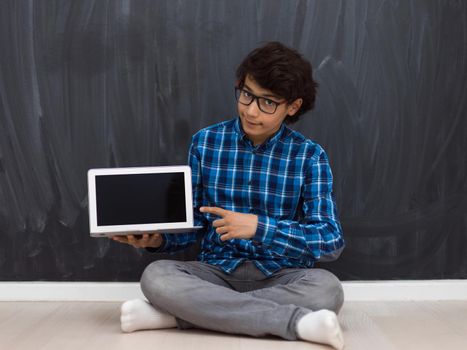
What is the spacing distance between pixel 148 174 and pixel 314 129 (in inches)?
21.3

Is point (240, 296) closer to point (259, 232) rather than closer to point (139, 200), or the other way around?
point (259, 232)

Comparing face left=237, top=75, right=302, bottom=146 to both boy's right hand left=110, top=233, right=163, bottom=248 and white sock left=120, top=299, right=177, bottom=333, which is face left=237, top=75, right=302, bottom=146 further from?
white sock left=120, top=299, right=177, bottom=333

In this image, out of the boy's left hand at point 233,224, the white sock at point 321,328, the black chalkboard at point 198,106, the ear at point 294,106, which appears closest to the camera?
the white sock at point 321,328

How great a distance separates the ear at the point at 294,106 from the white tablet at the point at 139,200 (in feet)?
0.98

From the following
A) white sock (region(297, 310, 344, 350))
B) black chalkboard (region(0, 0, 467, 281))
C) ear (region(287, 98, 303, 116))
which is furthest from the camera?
black chalkboard (region(0, 0, 467, 281))

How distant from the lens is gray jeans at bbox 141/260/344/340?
61.0 inches

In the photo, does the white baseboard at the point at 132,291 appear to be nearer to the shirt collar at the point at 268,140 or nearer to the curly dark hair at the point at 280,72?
the shirt collar at the point at 268,140

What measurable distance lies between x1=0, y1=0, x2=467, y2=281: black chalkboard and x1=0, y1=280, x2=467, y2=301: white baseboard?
32mm

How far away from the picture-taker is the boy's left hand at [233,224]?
62.3 inches

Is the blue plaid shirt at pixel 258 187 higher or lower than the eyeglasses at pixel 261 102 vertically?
lower

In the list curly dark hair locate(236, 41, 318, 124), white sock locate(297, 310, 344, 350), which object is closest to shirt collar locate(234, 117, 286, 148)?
curly dark hair locate(236, 41, 318, 124)

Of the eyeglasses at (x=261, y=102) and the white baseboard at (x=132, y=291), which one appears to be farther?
the white baseboard at (x=132, y=291)

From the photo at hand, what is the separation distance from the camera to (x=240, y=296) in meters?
1.57

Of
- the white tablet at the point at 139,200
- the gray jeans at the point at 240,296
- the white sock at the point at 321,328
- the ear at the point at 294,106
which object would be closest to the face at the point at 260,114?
the ear at the point at 294,106
